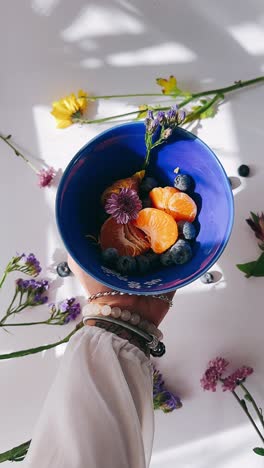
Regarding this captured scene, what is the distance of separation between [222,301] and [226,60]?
37 cm

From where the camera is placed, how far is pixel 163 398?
0.75 m

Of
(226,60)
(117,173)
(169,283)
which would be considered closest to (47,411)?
(169,283)

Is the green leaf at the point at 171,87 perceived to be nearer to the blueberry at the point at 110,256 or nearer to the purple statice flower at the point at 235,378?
the blueberry at the point at 110,256

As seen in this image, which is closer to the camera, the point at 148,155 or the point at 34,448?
the point at 34,448

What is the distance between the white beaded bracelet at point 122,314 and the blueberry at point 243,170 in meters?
0.29

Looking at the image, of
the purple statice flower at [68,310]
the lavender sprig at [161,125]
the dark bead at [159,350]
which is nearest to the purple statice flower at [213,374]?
the dark bead at [159,350]

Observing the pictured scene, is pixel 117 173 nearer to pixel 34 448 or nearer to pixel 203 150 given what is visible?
pixel 203 150

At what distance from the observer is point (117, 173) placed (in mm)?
677

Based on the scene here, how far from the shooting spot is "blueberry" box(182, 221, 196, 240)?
63cm

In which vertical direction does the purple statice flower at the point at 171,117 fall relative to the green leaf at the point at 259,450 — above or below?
above

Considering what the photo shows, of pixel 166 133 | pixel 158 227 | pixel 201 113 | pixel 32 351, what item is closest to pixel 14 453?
pixel 32 351

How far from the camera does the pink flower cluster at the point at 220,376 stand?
75 centimetres

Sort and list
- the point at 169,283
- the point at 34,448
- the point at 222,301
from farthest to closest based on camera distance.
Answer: the point at 222,301
the point at 169,283
the point at 34,448

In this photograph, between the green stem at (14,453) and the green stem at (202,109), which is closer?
the green stem at (14,453)
